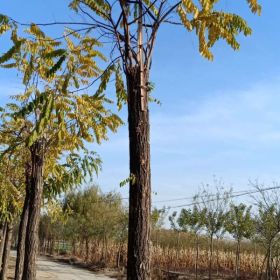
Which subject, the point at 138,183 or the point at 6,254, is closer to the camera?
the point at 138,183

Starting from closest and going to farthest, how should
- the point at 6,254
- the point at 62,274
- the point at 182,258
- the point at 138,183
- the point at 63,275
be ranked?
the point at 138,183 < the point at 6,254 < the point at 63,275 < the point at 62,274 < the point at 182,258

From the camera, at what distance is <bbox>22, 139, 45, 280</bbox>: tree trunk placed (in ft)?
31.1

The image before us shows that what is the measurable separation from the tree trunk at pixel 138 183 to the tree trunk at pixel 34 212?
5.36 metres

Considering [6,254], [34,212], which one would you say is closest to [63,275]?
[6,254]

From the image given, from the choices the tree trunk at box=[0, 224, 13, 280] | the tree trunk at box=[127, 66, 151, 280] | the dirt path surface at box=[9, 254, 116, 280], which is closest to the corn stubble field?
the dirt path surface at box=[9, 254, 116, 280]

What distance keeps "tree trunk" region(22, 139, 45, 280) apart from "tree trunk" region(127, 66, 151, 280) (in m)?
5.36

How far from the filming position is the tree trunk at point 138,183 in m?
4.65

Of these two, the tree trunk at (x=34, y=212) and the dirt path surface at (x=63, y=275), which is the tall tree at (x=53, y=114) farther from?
the dirt path surface at (x=63, y=275)

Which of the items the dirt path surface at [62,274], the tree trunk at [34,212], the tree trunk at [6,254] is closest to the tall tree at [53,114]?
the tree trunk at [34,212]

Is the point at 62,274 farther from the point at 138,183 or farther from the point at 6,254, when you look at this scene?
the point at 138,183

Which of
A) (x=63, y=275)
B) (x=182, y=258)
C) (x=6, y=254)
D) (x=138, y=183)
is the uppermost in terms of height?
(x=138, y=183)

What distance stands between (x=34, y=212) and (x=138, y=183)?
5576 mm

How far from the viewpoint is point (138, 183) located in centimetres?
487

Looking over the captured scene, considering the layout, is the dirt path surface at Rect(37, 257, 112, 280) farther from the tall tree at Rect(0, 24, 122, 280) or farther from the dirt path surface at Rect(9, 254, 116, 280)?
the tall tree at Rect(0, 24, 122, 280)
